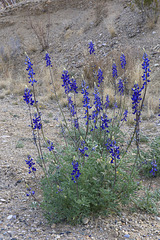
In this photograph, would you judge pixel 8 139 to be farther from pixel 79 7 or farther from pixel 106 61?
pixel 79 7

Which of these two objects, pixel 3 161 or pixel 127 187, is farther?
pixel 3 161

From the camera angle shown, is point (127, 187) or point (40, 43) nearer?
point (127, 187)

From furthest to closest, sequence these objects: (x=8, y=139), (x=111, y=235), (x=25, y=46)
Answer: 1. (x=25, y=46)
2. (x=8, y=139)
3. (x=111, y=235)

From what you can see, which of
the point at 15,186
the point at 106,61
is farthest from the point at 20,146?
the point at 106,61

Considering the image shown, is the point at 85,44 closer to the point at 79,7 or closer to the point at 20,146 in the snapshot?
the point at 79,7

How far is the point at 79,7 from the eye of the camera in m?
16.0

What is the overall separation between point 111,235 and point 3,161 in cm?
239

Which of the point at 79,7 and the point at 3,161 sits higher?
the point at 79,7

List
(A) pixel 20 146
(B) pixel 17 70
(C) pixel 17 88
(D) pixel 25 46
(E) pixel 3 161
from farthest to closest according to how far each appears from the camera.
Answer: (D) pixel 25 46, (B) pixel 17 70, (C) pixel 17 88, (A) pixel 20 146, (E) pixel 3 161

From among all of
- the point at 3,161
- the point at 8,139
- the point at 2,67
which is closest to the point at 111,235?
the point at 3,161

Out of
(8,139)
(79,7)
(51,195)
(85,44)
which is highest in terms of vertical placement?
(79,7)

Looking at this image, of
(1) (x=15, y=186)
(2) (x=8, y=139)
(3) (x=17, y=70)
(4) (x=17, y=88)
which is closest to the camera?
(1) (x=15, y=186)

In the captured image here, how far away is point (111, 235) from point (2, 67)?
1240 centimetres

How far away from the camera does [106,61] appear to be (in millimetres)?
9969
